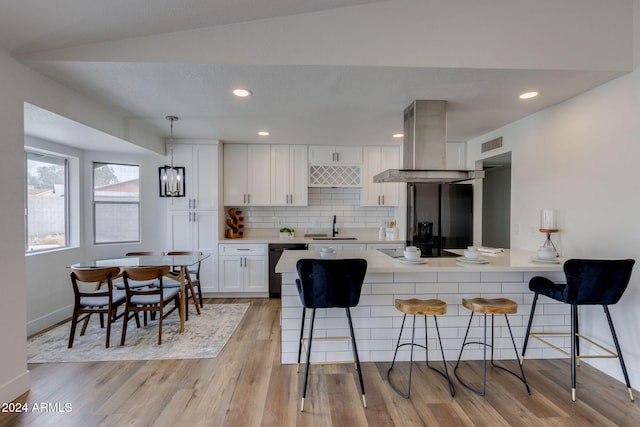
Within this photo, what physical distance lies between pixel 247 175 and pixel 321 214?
54.2 inches

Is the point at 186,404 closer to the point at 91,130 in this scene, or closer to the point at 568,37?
the point at 91,130

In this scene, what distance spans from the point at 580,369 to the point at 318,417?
2306 millimetres

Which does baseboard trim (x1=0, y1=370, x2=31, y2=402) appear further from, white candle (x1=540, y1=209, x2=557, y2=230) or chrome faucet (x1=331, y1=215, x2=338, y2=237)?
white candle (x1=540, y1=209, x2=557, y2=230)

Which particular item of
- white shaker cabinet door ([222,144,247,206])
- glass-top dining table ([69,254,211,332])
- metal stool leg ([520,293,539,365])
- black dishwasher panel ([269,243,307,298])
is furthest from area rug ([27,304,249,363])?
metal stool leg ([520,293,539,365])

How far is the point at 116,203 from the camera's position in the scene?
4301 mm

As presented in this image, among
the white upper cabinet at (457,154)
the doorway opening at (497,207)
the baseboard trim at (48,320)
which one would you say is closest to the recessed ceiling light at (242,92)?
the white upper cabinet at (457,154)

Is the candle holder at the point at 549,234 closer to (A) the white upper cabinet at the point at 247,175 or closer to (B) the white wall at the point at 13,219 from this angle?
(A) the white upper cabinet at the point at 247,175

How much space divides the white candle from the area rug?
11.1ft

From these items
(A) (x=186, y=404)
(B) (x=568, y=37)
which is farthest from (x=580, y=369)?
(A) (x=186, y=404)

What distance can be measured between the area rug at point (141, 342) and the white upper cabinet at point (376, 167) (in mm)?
2672

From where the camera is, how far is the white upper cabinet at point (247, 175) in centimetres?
461

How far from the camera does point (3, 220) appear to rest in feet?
6.49

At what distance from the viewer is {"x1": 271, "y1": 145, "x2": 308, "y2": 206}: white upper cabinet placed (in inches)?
182

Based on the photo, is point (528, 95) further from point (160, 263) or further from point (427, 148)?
point (160, 263)
